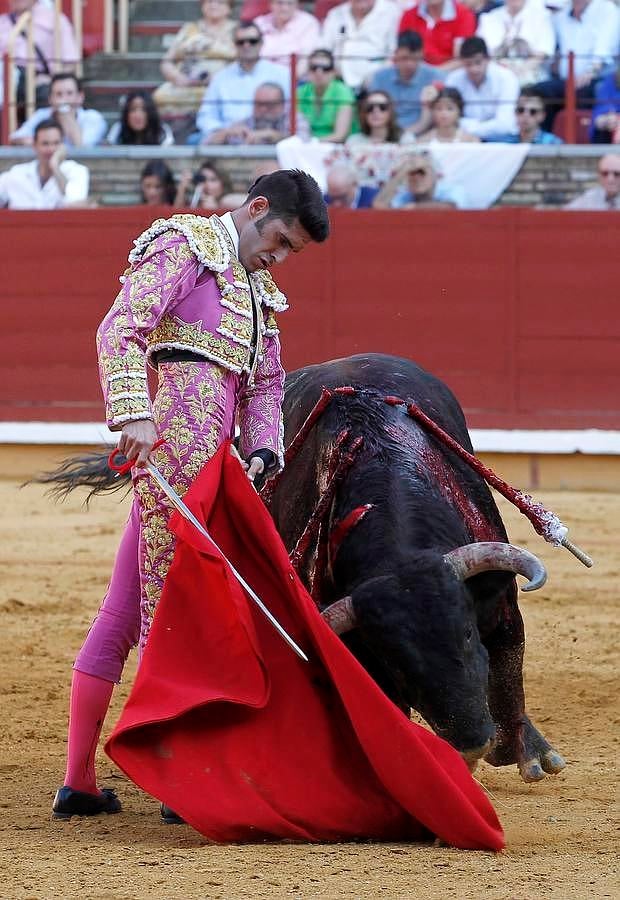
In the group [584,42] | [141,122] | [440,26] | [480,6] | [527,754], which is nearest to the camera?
[527,754]

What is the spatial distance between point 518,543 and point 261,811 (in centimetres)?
374

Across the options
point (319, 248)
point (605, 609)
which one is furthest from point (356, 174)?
point (605, 609)

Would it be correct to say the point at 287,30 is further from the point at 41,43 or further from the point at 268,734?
the point at 268,734

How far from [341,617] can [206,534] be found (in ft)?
0.99

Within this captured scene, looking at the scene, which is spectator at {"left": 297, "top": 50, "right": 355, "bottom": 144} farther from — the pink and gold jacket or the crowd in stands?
the pink and gold jacket

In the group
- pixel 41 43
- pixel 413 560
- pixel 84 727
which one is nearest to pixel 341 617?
pixel 413 560

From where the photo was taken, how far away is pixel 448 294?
8273 mm

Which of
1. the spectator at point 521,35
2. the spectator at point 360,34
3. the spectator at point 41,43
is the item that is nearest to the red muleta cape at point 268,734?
the spectator at point 521,35

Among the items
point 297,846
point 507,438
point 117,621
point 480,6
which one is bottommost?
point 507,438

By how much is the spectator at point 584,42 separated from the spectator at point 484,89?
0.20 metres

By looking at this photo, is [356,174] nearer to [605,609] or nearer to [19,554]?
[19,554]

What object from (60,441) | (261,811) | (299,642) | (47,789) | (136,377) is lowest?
(60,441)

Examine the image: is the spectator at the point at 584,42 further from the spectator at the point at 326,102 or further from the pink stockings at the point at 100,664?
the pink stockings at the point at 100,664

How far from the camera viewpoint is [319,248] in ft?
27.3
